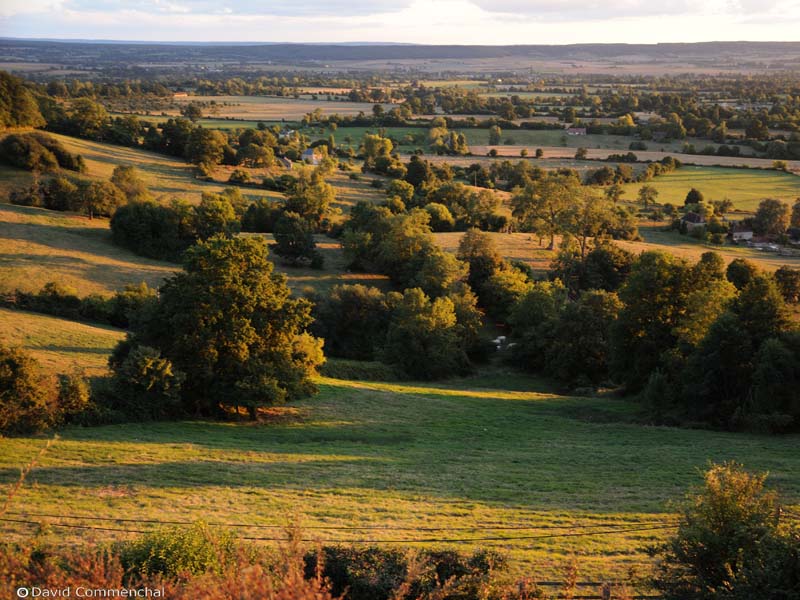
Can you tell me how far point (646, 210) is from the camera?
81312 millimetres

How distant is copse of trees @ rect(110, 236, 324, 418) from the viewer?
24953 millimetres

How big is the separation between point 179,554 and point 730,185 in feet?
309

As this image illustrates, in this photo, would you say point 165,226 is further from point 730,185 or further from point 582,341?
point 730,185

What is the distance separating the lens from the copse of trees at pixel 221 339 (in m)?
25.0

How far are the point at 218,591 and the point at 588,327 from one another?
32.1m

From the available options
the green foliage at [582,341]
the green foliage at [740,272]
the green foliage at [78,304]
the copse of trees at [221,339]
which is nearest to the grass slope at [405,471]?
the copse of trees at [221,339]

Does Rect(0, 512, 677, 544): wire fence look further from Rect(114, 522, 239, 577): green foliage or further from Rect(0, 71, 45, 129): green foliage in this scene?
Rect(0, 71, 45, 129): green foliage

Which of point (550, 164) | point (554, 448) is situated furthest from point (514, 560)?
point (550, 164)

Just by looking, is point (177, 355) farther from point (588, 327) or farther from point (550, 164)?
point (550, 164)

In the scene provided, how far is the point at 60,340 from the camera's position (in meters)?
31.2

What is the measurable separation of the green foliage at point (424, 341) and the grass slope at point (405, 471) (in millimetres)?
8341

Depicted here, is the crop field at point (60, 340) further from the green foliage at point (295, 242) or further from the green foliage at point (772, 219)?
the green foliage at point (772, 219)

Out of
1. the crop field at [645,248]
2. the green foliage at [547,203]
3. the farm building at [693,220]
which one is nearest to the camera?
the crop field at [645,248]

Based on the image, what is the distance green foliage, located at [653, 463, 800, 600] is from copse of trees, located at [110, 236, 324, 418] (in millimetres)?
15749
